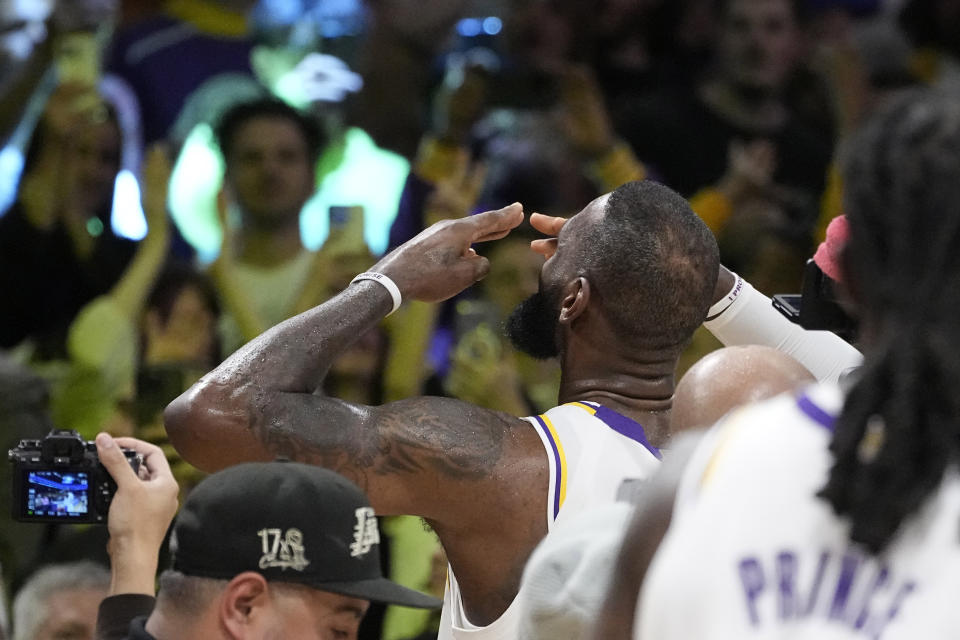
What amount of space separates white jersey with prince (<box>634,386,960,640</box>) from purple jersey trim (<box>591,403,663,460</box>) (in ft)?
3.54

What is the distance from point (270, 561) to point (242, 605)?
2.4 inches

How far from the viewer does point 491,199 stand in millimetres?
5762

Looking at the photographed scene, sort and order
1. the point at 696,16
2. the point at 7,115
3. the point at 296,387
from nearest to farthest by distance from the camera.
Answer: the point at 296,387
the point at 7,115
the point at 696,16

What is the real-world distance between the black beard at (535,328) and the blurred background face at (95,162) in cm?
335

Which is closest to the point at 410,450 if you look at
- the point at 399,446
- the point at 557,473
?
the point at 399,446

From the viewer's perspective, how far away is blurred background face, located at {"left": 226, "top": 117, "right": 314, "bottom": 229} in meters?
5.54

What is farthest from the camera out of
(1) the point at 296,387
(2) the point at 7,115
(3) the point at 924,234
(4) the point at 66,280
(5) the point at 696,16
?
(5) the point at 696,16

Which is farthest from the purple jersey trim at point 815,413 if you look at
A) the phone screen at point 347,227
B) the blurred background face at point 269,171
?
the blurred background face at point 269,171

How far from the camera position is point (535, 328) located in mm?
2738

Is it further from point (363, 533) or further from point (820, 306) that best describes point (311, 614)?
point (820, 306)

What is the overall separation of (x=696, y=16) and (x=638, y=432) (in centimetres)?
423

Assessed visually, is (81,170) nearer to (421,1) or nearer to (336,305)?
(421,1)

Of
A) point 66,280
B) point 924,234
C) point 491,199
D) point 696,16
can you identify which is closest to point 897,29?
point 696,16

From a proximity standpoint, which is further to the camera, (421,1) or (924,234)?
(421,1)
